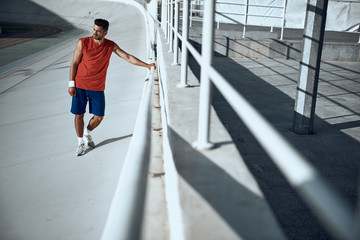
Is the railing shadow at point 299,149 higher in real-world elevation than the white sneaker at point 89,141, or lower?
higher

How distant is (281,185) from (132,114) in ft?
11.3

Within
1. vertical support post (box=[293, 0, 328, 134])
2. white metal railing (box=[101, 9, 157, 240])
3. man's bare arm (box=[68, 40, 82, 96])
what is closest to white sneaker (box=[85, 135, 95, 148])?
man's bare arm (box=[68, 40, 82, 96])

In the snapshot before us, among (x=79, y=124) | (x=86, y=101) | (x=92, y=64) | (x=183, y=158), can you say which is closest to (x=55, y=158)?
(x=79, y=124)

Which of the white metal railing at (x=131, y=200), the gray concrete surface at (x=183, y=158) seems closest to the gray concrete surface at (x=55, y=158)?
the gray concrete surface at (x=183, y=158)

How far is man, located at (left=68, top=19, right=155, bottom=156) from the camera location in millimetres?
4699

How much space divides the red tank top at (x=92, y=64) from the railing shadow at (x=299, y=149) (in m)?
2.12

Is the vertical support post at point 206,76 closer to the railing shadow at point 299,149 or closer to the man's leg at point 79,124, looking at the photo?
the railing shadow at point 299,149

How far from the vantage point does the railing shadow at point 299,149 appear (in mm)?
2871

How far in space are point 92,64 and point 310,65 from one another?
330cm

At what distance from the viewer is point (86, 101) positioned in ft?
16.6

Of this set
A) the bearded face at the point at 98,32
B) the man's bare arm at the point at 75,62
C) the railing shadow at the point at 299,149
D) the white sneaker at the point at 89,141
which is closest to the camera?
the railing shadow at the point at 299,149

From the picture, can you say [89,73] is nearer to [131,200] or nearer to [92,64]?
[92,64]

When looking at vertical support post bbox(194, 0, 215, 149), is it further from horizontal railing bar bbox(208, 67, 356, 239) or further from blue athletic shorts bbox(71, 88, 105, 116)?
blue athletic shorts bbox(71, 88, 105, 116)

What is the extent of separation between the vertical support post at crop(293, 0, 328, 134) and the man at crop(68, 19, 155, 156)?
2.49 metres
